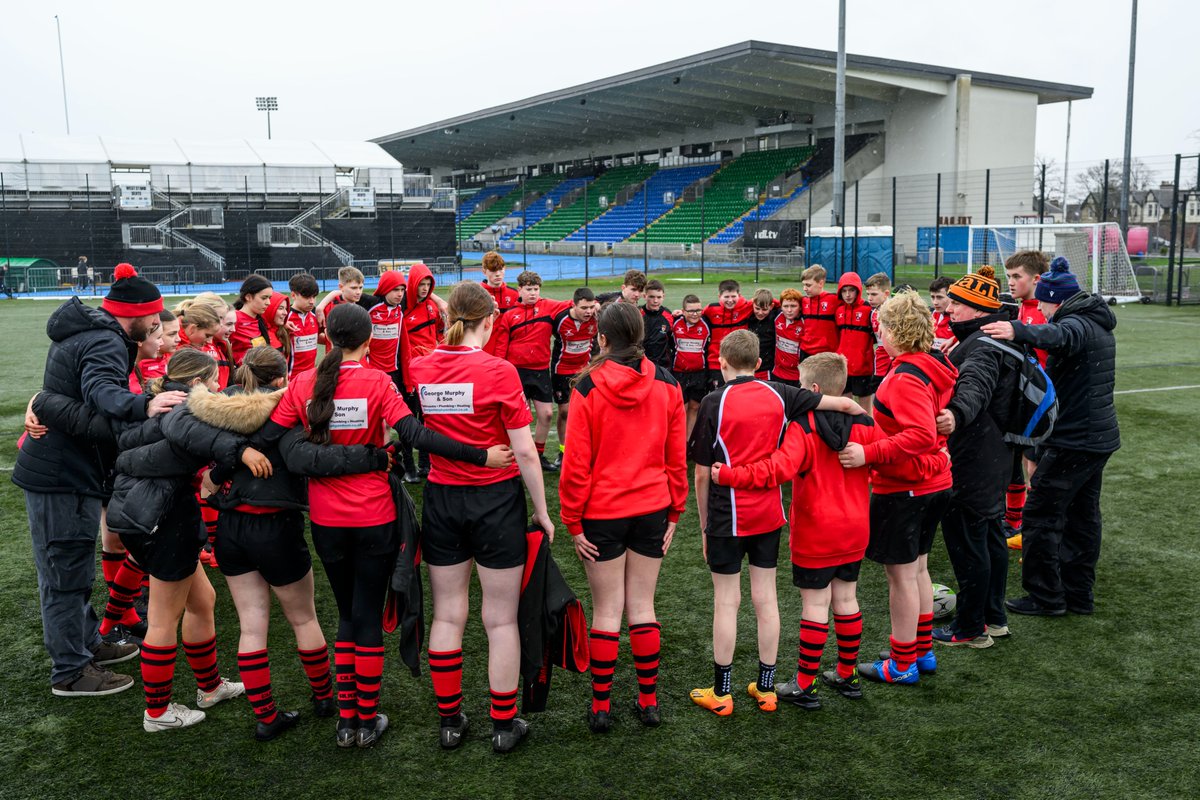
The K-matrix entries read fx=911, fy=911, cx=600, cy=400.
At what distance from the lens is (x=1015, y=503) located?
657 centimetres

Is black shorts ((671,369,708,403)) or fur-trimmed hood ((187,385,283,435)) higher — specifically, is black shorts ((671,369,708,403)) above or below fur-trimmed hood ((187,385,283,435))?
below

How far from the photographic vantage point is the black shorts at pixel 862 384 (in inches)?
333

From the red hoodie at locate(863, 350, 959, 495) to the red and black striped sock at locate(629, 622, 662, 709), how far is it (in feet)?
3.97

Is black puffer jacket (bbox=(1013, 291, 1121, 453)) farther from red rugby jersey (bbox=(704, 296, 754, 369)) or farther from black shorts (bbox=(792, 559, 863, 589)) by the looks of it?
red rugby jersey (bbox=(704, 296, 754, 369))

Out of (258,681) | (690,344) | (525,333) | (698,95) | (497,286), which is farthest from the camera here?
(698,95)

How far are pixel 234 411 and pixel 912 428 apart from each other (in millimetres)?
2888

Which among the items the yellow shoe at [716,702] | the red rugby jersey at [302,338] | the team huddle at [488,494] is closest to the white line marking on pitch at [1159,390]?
the team huddle at [488,494]

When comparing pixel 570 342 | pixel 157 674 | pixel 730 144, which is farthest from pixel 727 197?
pixel 157 674

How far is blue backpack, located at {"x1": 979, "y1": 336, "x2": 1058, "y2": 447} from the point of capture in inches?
179

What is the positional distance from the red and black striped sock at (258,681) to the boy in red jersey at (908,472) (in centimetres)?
264

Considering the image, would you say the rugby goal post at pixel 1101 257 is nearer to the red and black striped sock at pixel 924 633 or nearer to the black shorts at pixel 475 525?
the red and black striped sock at pixel 924 633

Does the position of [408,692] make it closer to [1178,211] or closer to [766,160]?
[1178,211]

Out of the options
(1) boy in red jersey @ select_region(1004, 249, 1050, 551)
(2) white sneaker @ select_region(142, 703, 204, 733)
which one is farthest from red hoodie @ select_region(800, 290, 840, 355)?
(2) white sneaker @ select_region(142, 703, 204, 733)

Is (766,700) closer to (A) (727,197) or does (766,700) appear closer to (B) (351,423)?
(B) (351,423)
